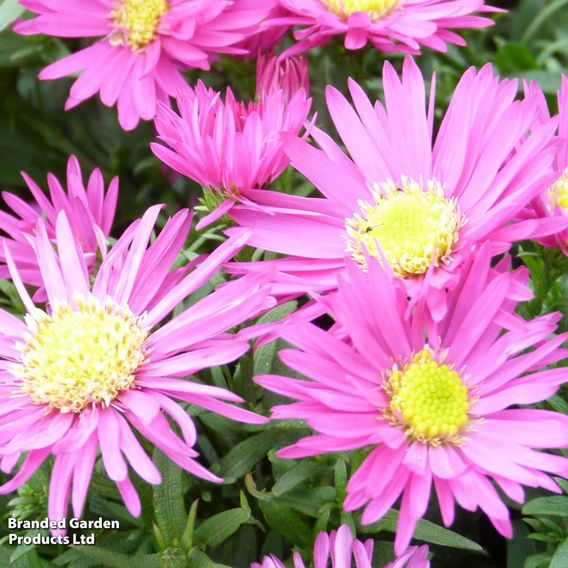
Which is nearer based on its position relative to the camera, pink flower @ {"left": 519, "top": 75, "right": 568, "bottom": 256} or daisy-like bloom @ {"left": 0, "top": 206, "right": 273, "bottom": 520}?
daisy-like bloom @ {"left": 0, "top": 206, "right": 273, "bottom": 520}

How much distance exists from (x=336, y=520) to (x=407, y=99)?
1.22 ft

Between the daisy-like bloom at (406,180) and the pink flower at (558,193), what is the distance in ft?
0.11

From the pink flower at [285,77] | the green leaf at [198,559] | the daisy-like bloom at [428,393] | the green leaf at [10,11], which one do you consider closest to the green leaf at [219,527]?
the green leaf at [198,559]

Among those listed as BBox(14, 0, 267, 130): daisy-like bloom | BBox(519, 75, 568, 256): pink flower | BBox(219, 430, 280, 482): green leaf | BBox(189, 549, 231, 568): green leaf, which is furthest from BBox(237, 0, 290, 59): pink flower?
BBox(189, 549, 231, 568): green leaf

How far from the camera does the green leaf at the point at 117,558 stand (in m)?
0.69

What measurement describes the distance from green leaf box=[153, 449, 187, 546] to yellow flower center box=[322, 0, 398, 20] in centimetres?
53

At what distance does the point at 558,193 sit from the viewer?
808 mm

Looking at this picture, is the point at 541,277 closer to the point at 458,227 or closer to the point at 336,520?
the point at 458,227

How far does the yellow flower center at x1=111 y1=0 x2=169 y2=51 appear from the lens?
100cm

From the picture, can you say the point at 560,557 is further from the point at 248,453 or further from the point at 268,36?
the point at 268,36

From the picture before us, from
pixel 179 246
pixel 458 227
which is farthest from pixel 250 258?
pixel 458 227

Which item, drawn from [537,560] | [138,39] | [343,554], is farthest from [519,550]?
[138,39]

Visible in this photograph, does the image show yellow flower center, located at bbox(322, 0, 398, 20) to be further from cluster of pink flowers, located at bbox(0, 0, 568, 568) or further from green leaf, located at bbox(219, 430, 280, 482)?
green leaf, located at bbox(219, 430, 280, 482)

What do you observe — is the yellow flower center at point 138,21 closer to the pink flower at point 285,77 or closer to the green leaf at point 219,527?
the pink flower at point 285,77
